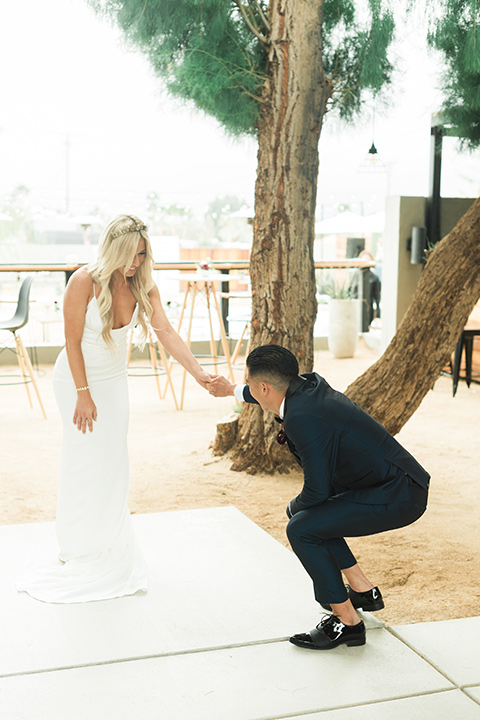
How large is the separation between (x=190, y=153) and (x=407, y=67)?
473 inches

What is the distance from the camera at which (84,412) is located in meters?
2.87

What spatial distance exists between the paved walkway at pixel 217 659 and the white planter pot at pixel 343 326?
19.8ft

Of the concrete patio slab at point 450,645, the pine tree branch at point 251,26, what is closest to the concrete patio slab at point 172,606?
the concrete patio slab at point 450,645

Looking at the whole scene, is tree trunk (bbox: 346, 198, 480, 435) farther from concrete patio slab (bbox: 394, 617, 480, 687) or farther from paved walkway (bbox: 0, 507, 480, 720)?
concrete patio slab (bbox: 394, 617, 480, 687)

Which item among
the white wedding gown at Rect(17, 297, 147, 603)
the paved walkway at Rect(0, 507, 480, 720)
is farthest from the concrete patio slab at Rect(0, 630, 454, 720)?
the white wedding gown at Rect(17, 297, 147, 603)

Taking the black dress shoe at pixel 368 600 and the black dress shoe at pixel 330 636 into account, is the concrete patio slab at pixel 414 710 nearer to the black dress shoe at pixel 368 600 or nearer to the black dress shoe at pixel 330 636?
the black dress shoe at pixel 330 636

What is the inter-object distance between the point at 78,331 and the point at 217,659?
4.01 ft

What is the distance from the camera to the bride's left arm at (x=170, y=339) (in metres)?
3.14

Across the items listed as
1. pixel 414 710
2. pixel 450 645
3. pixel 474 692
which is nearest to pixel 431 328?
pixel 450 645

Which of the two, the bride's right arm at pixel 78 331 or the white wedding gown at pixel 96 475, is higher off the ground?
the bride's right arm at pixel 78 331

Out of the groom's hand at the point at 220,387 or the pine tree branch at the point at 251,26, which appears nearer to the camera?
the groom's hand at the point at 220,387

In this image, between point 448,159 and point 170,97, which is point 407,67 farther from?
point 448,159

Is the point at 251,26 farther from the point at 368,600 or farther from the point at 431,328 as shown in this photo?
the point at 368,600

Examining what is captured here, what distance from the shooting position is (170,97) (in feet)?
15.3
